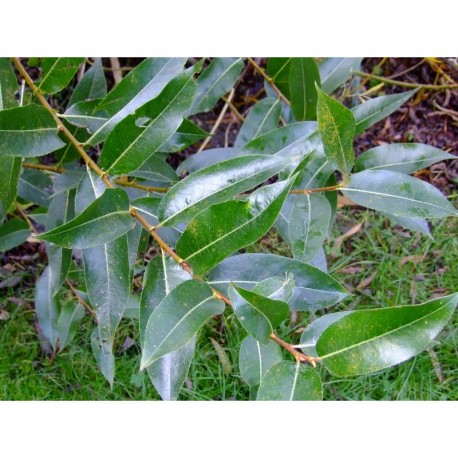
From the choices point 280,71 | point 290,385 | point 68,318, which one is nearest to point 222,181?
point 290,385

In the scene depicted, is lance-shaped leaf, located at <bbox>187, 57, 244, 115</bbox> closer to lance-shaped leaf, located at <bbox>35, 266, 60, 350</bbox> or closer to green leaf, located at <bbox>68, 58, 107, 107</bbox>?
green leaf, located at <bbox>68, 58, 107, 107</bbox>

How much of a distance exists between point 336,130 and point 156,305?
0.40 meters

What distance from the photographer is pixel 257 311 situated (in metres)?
0.73

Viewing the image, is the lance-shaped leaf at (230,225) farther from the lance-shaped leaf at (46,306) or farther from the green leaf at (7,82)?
the lance-shaped leaf at (46,306)

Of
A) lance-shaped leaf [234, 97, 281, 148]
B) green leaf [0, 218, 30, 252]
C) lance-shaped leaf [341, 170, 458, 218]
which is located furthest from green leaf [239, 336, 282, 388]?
green leaf [0, 218, 30, 252]

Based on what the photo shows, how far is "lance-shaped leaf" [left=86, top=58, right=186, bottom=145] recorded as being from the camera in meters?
1.05

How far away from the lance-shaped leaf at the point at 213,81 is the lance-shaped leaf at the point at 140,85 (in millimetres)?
336

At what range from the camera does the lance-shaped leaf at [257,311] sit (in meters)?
0.71

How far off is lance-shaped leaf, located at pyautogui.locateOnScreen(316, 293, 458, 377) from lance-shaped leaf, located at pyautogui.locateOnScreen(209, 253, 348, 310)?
0.47ft

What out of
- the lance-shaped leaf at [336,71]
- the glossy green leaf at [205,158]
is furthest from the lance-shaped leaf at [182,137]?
the lance-shaped leaf at [336,71]

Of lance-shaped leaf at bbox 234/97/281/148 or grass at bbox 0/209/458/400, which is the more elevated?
lance-shaped leaf at bbox 234/97/281/148

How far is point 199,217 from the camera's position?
2.63 ft

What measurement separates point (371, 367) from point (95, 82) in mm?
938

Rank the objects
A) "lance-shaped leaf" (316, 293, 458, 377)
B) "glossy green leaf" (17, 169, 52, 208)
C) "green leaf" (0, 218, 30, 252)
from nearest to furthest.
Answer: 1. "lance-shaped leaf" (316, 293, 458, 377)
2. "glossy green leaf" (17, 169, 52, 208)
3. "green leaf" (0, 218, 30, 252)
